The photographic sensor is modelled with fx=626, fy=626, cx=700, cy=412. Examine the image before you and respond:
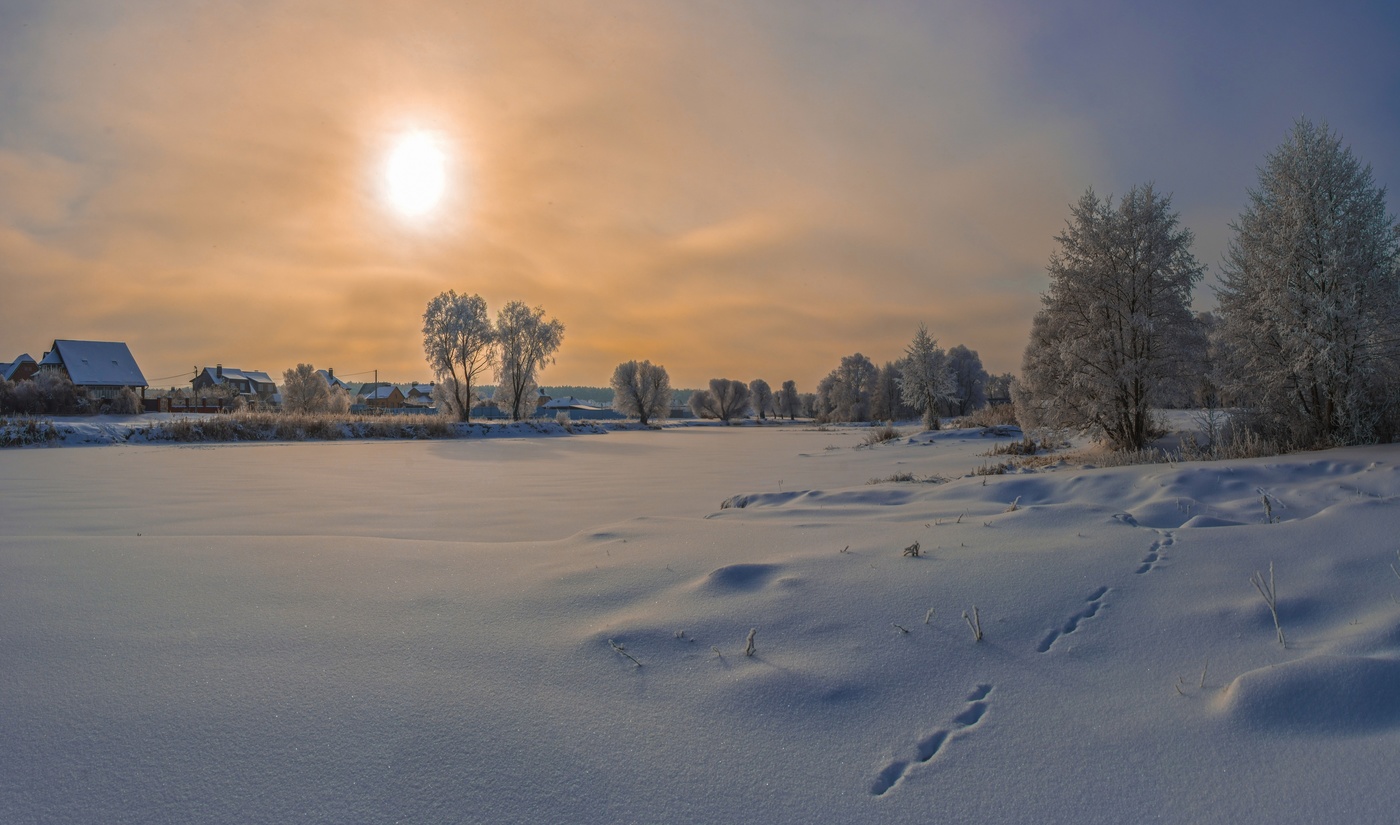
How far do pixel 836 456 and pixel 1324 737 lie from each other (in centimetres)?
1316

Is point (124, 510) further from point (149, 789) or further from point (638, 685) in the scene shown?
point (638, 685)

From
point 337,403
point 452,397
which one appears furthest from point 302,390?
point 452,397

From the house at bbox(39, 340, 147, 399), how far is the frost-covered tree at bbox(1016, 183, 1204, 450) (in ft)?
183

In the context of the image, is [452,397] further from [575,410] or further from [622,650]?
[575,410]

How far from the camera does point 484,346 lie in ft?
124

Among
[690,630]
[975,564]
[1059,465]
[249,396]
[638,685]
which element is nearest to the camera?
[638,685]

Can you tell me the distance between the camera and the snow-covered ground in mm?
1443

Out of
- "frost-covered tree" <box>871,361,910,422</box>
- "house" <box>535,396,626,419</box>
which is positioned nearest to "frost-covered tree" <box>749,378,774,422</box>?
"house" <box>535,396,626,419</box>

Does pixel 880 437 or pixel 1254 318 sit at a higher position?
pixel 1254 318

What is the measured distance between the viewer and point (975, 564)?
116 inches

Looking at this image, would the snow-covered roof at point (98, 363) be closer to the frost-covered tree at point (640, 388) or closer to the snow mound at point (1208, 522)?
the frost-covered tree at point (640, 388)

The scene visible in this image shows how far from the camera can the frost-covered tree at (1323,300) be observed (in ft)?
24.3

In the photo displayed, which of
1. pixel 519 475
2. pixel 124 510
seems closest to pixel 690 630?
pixel 124 510

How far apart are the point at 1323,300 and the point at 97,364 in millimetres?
62550
